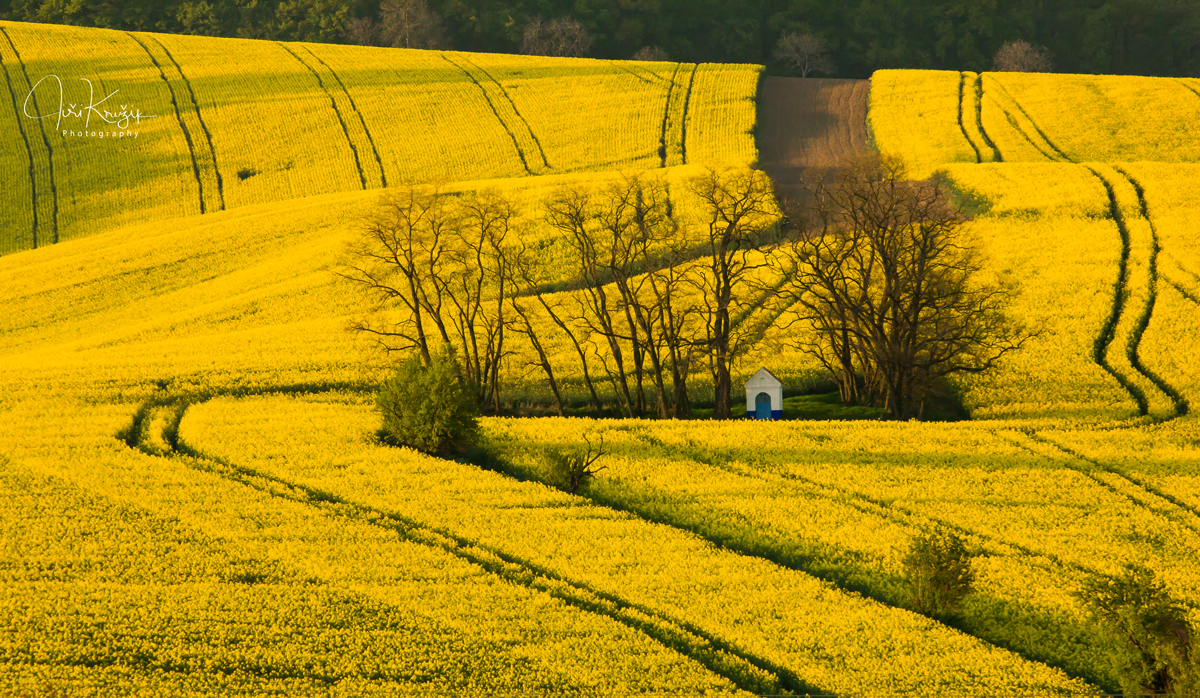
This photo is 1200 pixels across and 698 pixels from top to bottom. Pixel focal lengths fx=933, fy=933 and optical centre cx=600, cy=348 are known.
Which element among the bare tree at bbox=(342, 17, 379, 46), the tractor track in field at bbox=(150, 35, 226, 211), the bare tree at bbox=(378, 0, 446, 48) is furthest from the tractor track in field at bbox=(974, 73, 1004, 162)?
the bare tree at bbox=(342, 17, 379, 46)

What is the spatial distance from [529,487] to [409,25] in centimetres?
8335

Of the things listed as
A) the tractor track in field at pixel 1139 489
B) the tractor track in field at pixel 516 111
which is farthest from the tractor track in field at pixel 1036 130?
the tractor track in field at pixel 1139 489

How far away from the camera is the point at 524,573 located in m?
20.1

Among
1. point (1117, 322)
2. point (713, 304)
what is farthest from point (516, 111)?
point (1117, 322)

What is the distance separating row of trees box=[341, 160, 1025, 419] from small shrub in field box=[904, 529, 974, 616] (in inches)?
576

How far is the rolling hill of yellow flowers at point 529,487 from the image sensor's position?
16547mm

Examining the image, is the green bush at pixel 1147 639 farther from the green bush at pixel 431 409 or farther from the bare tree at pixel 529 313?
the bare tree at pixel 529 313

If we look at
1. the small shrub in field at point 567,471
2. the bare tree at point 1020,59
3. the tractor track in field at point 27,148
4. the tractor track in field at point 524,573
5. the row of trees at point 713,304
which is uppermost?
the bare tree at point 1020,59

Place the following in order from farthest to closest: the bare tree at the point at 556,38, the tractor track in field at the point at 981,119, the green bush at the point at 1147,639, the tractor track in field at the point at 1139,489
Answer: the bare tree at the point at 556,38 → the tractor track in field at the point at 981,119 → the tractor track in field at the point at 1139,489 → the green bush at the point at 1147,639

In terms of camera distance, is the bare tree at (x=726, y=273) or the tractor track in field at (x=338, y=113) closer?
the bare tree at (x=726, y=273)

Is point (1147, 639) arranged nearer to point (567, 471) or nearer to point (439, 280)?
point (567, 471)

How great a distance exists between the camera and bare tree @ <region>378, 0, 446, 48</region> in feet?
320

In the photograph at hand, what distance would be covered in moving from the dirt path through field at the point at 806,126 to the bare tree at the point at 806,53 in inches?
471

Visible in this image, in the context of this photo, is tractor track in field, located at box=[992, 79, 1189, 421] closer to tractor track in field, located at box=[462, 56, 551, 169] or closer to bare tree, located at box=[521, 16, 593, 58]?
tractor track in field, located at box=[462, 56, 551, 169]
